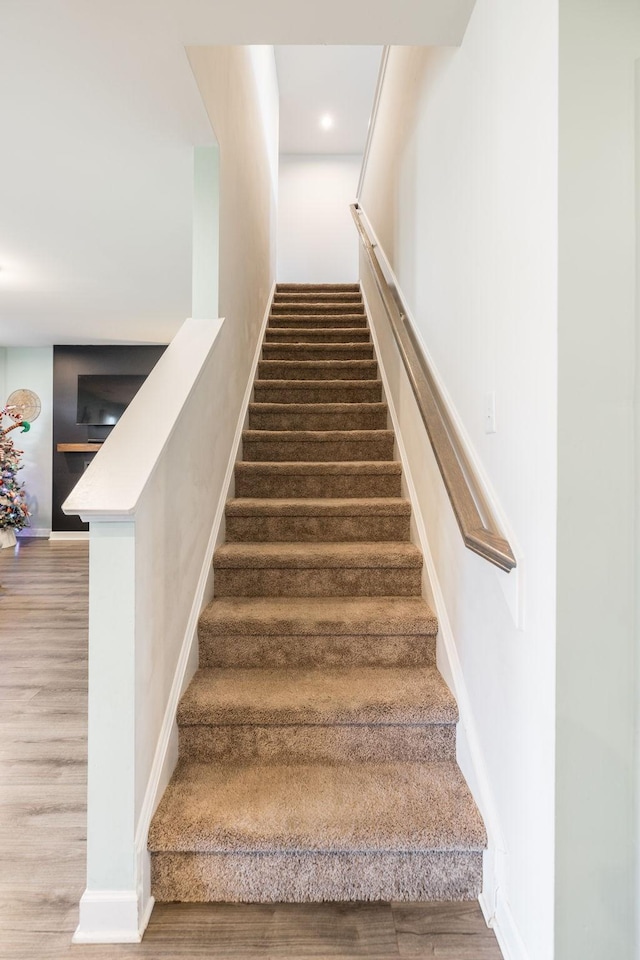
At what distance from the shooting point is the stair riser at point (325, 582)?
6.91ft

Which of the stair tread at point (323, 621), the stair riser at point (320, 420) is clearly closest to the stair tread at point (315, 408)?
the stair riser at point (320, 420)

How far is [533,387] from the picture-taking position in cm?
110

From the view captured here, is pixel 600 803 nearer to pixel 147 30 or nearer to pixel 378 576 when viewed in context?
pixel 378 576

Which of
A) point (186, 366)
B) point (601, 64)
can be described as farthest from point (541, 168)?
point (186, 366)

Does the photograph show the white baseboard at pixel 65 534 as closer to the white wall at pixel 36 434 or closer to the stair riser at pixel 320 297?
the white wall at pixel 36 434

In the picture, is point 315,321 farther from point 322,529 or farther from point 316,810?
point 316,810

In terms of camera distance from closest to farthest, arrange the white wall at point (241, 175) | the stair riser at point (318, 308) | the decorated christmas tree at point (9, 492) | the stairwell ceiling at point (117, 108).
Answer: the stairwell ceiling at point (117, 108) → the white wall at point (241, 175) → the stair riser at point (318, 308) → the decorated christmas tree at point (9, 492)

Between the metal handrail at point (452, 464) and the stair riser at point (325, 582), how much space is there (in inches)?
27.3

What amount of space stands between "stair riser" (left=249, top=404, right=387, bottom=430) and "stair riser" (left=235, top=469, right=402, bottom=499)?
525 millimetres

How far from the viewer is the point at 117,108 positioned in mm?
2033

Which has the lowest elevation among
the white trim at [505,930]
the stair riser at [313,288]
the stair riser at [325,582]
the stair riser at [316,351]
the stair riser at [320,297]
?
the white trim at [505,930]

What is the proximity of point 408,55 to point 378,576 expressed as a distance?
2.59 metres

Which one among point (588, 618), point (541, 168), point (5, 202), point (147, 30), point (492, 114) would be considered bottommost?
point (588, 618)

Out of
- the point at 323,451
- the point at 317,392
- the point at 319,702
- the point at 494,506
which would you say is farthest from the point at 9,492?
the point at 494,506
